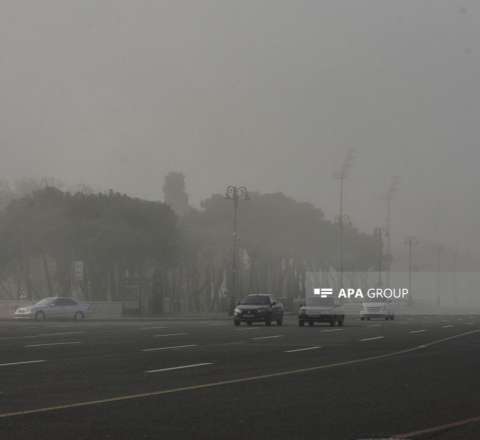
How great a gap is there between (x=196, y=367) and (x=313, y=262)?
112 metres

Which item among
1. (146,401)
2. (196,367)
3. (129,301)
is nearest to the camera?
(146,401)

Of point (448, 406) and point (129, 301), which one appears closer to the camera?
point (448, 406)

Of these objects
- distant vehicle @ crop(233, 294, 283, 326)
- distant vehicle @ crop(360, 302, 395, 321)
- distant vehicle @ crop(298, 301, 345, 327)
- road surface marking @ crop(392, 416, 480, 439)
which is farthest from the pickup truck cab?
road surface marking @ crop(392, 416, 480, 439)

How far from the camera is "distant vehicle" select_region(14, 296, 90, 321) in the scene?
2650 inches

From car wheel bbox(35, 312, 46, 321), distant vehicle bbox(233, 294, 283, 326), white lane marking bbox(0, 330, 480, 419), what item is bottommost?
white lane marking bbox(0, 330, 480, 419)

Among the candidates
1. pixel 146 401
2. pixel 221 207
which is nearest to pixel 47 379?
pixel 146 401

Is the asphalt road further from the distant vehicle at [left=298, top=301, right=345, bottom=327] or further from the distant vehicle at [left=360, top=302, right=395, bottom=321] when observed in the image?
the distant vehicle at [left=360, top=302, right=395, bottom=321]

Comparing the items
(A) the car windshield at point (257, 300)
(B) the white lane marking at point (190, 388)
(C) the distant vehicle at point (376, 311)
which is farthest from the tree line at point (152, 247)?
(B) the white lane marking at point (190, 388)

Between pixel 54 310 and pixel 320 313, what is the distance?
68.1 ft

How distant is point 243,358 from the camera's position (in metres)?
25.8

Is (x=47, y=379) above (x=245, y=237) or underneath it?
underneath

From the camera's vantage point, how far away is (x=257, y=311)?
54.0 meters

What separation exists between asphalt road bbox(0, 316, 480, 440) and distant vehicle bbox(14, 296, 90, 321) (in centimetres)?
3585

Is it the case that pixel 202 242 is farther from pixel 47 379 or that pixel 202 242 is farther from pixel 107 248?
pixel 47 379
